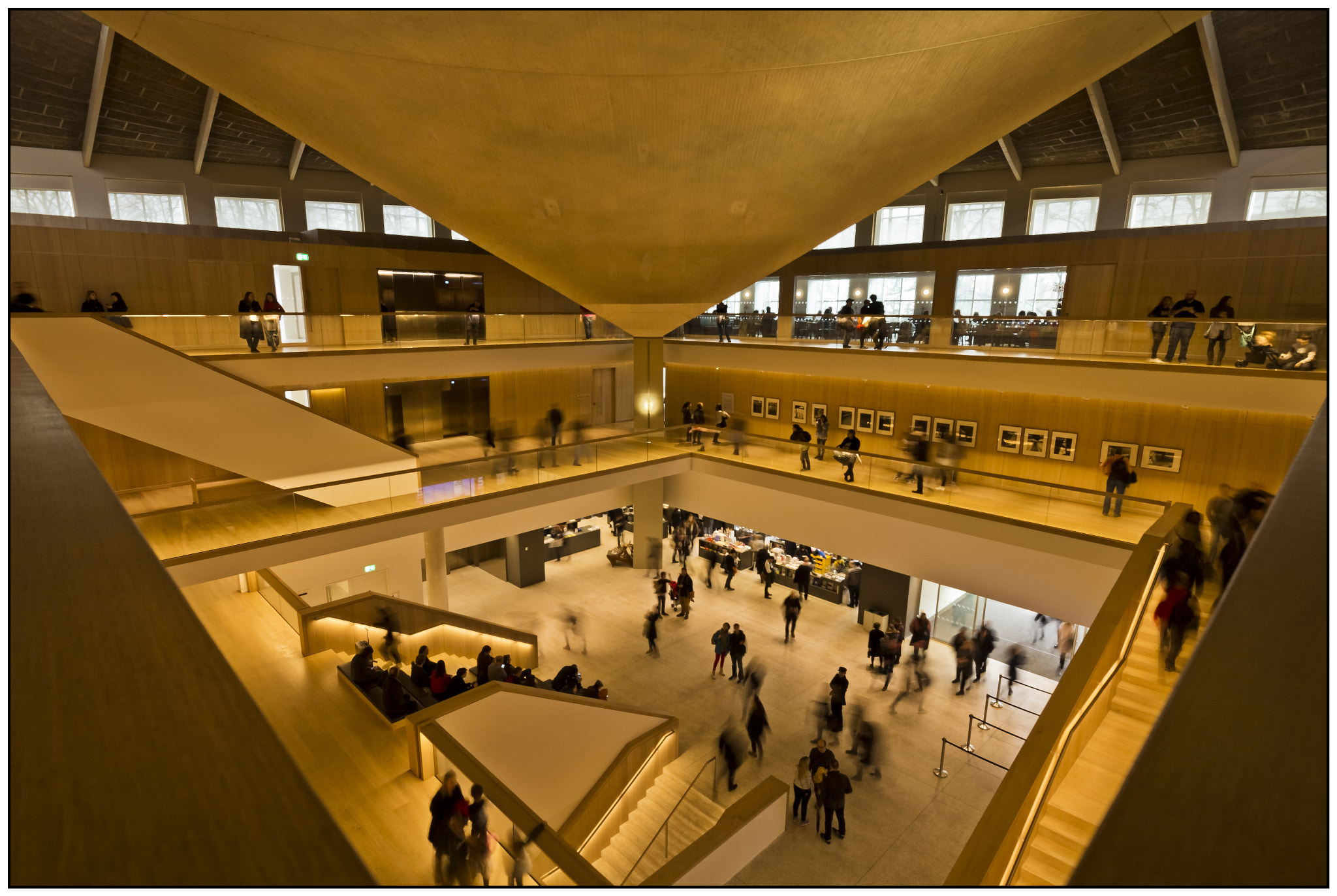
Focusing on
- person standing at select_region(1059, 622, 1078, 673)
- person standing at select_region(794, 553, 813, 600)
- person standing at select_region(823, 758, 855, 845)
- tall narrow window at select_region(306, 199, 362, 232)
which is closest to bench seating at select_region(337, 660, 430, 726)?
person standing at select_region(823, 758, 855, 845)

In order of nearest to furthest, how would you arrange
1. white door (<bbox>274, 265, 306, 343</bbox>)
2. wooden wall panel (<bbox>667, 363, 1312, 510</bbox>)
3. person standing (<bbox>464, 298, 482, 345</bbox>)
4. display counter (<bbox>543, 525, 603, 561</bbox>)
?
1. wooden wall panel (<bbox>667, 363, 1312, 510</bbox>)
2. person standing (<bbox>464, 298, 482, 345</bbox>)
3. white door (<bbox>274, 265, 306, 343</bbox>)
4. display counter (<bbox>543, 525, 603, 561</bbox>)

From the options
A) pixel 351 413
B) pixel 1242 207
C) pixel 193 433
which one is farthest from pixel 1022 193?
pixel 193 433

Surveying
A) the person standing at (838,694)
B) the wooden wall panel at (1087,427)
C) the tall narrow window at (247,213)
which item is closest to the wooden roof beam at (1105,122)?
the wooden wall panel at (1087,427)

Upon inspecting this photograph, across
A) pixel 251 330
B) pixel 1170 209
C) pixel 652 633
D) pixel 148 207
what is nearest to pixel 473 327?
pixel 251 330

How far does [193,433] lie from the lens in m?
12.6

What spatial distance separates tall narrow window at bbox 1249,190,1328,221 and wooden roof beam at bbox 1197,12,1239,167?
3.69 feet

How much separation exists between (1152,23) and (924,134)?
2.75 m

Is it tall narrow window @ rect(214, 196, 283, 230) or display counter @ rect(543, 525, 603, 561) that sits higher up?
tall narrow window @ rect(214, 196, 283, 230)

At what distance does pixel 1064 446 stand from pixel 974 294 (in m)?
6.01

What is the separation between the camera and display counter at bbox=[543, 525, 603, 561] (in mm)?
22719

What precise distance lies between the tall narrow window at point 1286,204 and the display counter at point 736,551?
56.0ft

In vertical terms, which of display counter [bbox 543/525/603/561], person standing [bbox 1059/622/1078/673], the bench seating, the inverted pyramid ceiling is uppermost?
the inverted pyramid ceiling

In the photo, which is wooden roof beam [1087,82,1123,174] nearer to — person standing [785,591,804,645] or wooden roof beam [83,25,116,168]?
person standing [785,591,804,645]

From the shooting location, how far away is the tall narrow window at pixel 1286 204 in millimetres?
16797
